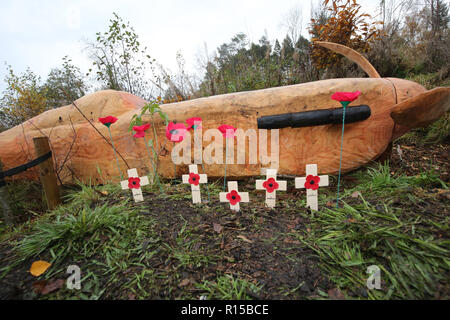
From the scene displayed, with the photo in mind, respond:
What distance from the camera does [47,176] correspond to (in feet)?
6.65

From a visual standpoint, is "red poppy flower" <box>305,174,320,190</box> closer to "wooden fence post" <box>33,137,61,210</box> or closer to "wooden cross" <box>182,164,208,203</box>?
"wooden cross" <box>182,164,208,203</box>

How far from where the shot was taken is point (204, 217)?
1538 millimetres

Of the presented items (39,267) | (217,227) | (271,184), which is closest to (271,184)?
(271,184)

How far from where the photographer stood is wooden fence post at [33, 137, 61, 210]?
6.55 feet

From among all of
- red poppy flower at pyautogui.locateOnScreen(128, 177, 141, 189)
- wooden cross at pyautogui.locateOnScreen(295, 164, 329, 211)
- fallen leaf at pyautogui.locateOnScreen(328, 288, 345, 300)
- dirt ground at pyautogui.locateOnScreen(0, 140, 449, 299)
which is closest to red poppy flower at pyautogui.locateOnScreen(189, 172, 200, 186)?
dirt ground at pyautogui.locateOnScreen(0, 140, 449, 299)

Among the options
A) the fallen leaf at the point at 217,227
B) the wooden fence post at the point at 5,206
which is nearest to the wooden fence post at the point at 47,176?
the wooden fence post at the point at 5,206

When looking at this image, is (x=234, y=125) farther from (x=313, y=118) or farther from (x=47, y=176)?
(x=47, y=176)

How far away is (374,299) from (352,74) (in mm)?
4614

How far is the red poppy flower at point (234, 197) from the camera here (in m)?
1.55

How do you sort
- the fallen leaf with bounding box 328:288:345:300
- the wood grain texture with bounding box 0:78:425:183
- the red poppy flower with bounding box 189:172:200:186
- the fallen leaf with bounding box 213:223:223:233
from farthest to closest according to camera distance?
the wood grain texture with bounding box 0:78:425:183, the red poppy flower with bounding box 189:172:200:186, the fallen leaf with bounding box 213:223:223:233, the fallen leaf with bounding box 328:288:345:300

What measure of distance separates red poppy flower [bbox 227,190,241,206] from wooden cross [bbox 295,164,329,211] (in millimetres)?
461

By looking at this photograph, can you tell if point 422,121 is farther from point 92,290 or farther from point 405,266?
point 92,290

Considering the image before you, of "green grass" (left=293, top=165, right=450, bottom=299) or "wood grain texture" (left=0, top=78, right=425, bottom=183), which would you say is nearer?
"green grass" (left=293, top=165, right=450, bottom=299)
